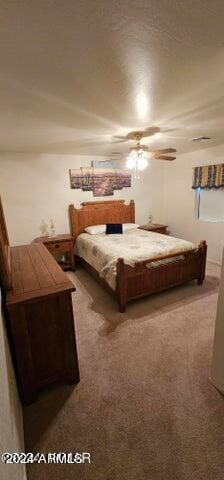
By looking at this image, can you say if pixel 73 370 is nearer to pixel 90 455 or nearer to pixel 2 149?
pixel 90 455

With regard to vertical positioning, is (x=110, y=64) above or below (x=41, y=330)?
above

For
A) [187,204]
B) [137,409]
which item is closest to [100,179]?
[187,204]

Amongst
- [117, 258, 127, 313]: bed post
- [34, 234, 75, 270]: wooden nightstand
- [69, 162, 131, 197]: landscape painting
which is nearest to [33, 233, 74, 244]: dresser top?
[34, 234, 75, 270]: wooden nightstand

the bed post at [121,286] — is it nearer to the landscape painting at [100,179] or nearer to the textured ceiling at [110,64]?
the textured ceiling at [110,64]

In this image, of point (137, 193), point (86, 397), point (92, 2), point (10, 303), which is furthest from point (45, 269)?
point (137, 193)

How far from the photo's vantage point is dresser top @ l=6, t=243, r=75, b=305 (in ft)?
4.67

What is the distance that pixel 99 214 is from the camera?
4.36 metres

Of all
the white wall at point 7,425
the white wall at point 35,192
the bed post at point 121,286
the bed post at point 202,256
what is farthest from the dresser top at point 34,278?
the bed post at point 202,256

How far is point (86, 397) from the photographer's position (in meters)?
1.56

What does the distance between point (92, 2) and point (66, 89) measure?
0.75 metres

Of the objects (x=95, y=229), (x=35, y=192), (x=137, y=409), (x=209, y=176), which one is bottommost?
(x=137, y=409)

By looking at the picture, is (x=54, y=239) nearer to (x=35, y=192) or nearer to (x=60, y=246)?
(x=60, y=246)

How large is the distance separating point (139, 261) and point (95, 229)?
1700mm

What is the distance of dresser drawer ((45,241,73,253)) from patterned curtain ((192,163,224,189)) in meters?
2.78
